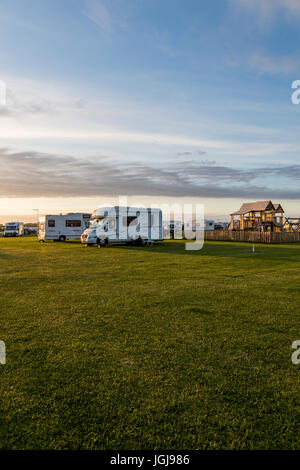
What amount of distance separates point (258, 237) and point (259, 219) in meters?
7.63

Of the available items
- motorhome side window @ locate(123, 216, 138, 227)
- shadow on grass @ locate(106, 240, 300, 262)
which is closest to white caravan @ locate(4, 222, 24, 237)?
motorhome side window @ locate(123, 216, 138, 227)

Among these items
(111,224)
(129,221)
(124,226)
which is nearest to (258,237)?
(129,221)

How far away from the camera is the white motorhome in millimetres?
33156

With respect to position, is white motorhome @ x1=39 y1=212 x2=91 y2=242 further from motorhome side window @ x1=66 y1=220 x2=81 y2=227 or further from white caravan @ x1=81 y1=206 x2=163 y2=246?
white caravan @ x1=81 y1=206 x2=163 y2=246

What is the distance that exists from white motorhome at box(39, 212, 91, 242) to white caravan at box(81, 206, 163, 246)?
8.02 metres

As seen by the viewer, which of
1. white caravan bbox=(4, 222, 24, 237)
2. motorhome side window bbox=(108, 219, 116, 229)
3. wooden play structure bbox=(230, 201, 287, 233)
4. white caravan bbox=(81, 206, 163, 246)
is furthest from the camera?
white caravan bbox=(4, 222, 24, 237)

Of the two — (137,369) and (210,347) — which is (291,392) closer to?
(210,347)

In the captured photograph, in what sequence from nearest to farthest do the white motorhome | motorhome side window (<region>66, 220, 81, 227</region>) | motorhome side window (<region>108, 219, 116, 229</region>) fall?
motorhome side window (<region>108, 219, 116, 229</region>)
the white motorhome
motorhome side window (<region>66, 220, 81, 227</region>)

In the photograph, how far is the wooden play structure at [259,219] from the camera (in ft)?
132

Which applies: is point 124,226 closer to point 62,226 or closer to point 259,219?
point 62,226

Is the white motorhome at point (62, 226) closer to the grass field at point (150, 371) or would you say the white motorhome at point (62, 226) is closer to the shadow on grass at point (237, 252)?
the shadow on grass at point (237, 252)

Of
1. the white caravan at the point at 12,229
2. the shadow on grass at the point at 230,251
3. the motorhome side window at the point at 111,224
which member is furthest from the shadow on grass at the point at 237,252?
the white caravan at the point at 12,229

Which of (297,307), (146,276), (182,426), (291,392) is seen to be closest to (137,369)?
(182,426)

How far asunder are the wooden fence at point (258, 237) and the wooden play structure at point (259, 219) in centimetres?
320
